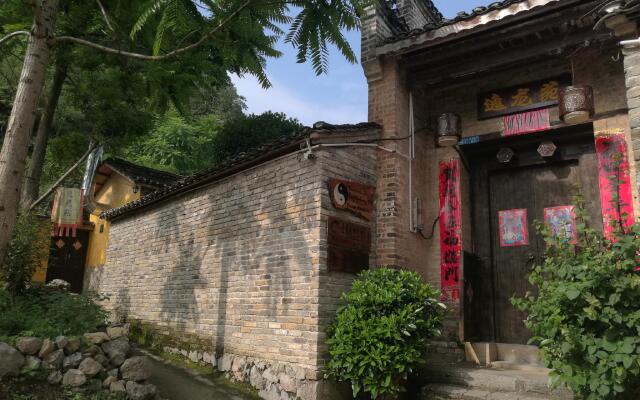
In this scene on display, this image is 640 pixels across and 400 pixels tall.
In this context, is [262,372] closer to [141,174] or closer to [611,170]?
[611,170]

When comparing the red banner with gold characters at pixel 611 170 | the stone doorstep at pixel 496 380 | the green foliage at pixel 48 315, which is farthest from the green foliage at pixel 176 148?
the red banner with gold characters at pixel 611 170

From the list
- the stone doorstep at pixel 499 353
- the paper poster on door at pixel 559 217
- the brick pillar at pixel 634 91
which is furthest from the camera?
the paper poster on door at pixel 559 217

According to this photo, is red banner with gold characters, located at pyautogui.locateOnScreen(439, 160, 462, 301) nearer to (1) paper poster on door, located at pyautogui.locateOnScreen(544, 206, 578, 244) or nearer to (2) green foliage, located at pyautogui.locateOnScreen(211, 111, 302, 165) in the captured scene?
(1) paper poster on door, located at pyautogui.locateOnScreen(544, 206, 578, 244)

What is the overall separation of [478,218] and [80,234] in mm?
14475

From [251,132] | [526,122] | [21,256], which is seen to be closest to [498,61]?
[526,122]

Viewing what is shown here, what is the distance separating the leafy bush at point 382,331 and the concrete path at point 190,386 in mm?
1638

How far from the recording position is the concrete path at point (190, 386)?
6035mm

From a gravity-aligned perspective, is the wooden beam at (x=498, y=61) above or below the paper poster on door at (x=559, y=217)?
above

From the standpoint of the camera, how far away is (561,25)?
235 inches

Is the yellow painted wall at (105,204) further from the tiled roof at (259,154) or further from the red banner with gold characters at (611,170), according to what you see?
the red banner with gold characters at (611,170)

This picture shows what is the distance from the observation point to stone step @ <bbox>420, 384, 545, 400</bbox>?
5.02m

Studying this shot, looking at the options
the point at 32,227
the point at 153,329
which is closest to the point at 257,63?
the point at 32,227

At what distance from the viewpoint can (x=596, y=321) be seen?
373cm

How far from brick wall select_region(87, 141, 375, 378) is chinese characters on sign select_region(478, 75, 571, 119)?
2183mm
